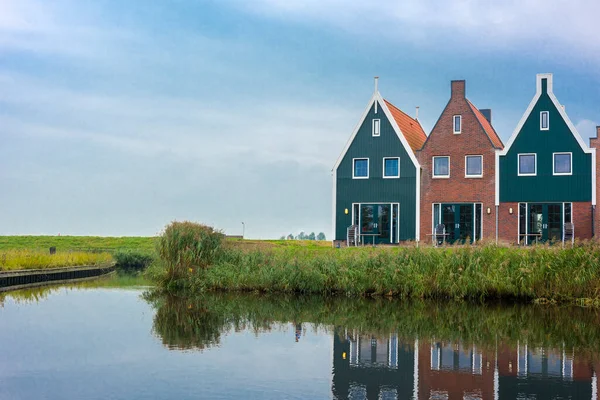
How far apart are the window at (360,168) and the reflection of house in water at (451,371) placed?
19976 mm

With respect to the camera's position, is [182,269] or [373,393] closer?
[373,393]

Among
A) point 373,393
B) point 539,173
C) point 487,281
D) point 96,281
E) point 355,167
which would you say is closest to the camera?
point 373,393

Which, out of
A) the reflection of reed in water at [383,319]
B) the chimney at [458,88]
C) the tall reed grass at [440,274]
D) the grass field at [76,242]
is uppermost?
the chimney at [458,88]

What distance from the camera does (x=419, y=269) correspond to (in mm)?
19281

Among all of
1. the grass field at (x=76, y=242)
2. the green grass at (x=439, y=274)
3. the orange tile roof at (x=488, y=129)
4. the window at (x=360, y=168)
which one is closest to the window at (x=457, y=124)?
the orange tile roof at (x=488, y=129)

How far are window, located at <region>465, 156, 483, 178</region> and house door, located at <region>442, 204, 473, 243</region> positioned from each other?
149 cm

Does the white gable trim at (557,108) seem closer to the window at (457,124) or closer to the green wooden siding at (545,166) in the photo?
the green wooden siding at (545,166)

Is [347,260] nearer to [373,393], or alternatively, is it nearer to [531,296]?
[531,296]

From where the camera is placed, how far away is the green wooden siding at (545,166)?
29.4 metres

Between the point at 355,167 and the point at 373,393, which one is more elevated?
the point at 355,167

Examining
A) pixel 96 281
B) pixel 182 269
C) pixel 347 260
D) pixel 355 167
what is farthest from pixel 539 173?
pixel 96 281

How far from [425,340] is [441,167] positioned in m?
20.2

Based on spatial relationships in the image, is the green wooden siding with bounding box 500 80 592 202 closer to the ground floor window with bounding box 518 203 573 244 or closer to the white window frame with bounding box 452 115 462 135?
the ground floor window with bounding box 518 203 573 244

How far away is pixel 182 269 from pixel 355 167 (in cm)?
1298
